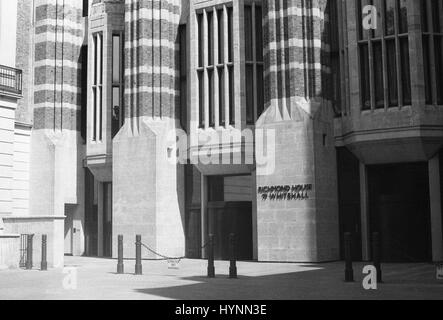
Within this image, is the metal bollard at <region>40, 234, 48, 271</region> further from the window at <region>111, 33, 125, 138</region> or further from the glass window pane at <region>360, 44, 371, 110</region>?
the glass window pane at <region>360, 44, 371, 110</region>

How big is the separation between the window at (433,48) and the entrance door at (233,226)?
937cm

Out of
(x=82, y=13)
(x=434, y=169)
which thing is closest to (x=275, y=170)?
(x=434, y=169)

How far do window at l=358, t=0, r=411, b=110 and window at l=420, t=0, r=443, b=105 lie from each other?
722 millimetres

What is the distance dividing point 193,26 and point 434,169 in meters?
12.9

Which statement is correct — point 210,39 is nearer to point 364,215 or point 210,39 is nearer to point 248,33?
point 248,33

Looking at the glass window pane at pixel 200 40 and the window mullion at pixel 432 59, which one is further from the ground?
the glass window pane at pixel 200 40

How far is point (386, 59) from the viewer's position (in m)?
24.8

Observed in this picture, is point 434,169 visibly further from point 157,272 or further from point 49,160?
point 49,160

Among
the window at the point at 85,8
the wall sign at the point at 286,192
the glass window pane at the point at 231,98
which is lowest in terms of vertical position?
the wall sign at the point at 286,192

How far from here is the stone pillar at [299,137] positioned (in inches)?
998

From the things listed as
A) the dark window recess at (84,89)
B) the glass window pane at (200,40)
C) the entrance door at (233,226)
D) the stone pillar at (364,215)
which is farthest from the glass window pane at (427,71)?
the dark window recess at (84,89)

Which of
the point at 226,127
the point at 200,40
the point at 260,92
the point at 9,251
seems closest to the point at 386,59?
the point at 260,92

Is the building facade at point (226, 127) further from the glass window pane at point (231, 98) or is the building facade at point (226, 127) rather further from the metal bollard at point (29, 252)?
the metal bollard at point (29, 252)

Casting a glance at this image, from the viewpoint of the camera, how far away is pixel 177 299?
12.6m
